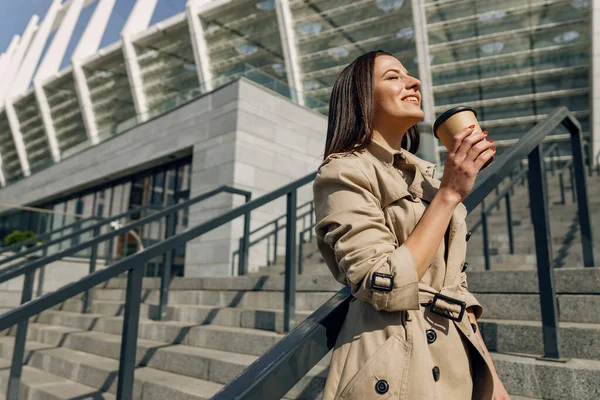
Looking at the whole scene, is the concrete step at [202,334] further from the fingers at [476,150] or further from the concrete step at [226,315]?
the fingers at [476,150]

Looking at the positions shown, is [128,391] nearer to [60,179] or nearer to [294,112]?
[294,112]

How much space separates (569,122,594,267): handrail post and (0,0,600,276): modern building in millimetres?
4025

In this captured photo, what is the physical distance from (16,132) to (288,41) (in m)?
26.2

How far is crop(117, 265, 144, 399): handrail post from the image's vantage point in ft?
8.96

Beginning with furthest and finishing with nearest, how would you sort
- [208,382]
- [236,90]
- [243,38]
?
[243,38] → [236,90] → [208,382]

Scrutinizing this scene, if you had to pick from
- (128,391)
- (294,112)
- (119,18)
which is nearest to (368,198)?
(128,391)

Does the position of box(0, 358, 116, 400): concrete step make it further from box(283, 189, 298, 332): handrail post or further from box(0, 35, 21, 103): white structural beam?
box(0, 35, 21, 103): white structural beam

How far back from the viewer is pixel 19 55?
46.4 metres

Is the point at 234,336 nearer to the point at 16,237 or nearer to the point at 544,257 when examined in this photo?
the point at 544,257

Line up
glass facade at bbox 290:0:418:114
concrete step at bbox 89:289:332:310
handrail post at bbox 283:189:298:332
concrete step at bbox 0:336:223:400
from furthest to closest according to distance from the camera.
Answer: glass facade at bbox 290:0:418:114
concrete step at bbox 89:289:332:310
handrail post at bbox 283:189:298:332
concrete step at bbox 0:336:223:400

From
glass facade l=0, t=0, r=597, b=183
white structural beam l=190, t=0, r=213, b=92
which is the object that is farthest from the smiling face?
white structural beam l=190, t=0, r=213, b=92

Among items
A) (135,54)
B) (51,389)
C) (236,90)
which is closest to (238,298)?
(51,389)

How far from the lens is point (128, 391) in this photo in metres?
2.73

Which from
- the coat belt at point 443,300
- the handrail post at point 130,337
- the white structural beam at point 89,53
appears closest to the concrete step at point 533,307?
the coat belt at point 443,300
